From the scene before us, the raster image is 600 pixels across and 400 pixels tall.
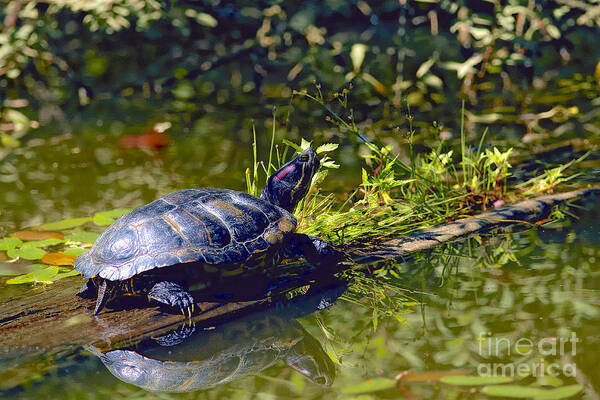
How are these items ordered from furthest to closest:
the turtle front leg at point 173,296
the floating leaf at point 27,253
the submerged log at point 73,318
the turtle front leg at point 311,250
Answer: the floating leaf at point 27,253, the turtle front leg at point 311,250, the turtle front leg at point 173,296, the submerged log at point 73,318

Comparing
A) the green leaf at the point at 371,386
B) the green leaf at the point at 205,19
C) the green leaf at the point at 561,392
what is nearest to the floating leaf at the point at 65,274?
the green leaf at the point at 371,386

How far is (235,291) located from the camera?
2316mm

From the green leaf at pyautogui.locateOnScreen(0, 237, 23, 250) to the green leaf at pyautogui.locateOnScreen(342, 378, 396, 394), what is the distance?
194 cm

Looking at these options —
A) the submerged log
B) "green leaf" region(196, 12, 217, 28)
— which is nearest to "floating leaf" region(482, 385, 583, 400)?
the submerged log

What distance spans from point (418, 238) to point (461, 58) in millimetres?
3478

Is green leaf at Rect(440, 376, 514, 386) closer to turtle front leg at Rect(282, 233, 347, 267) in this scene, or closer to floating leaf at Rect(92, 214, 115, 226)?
turtle front leg at Rect(282, 233, 347, 267)

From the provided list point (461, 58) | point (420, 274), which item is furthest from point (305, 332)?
point (461, 58)

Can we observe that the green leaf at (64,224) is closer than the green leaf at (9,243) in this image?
No

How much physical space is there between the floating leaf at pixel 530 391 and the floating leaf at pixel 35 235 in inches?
89.0

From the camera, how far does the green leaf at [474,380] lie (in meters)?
1.70

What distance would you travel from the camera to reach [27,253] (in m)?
2.89

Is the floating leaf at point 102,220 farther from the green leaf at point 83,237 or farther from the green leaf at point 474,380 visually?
the green leaf at point 474,380

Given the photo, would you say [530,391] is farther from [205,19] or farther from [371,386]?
[205,19]

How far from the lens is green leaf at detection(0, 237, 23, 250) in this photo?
2975mm
